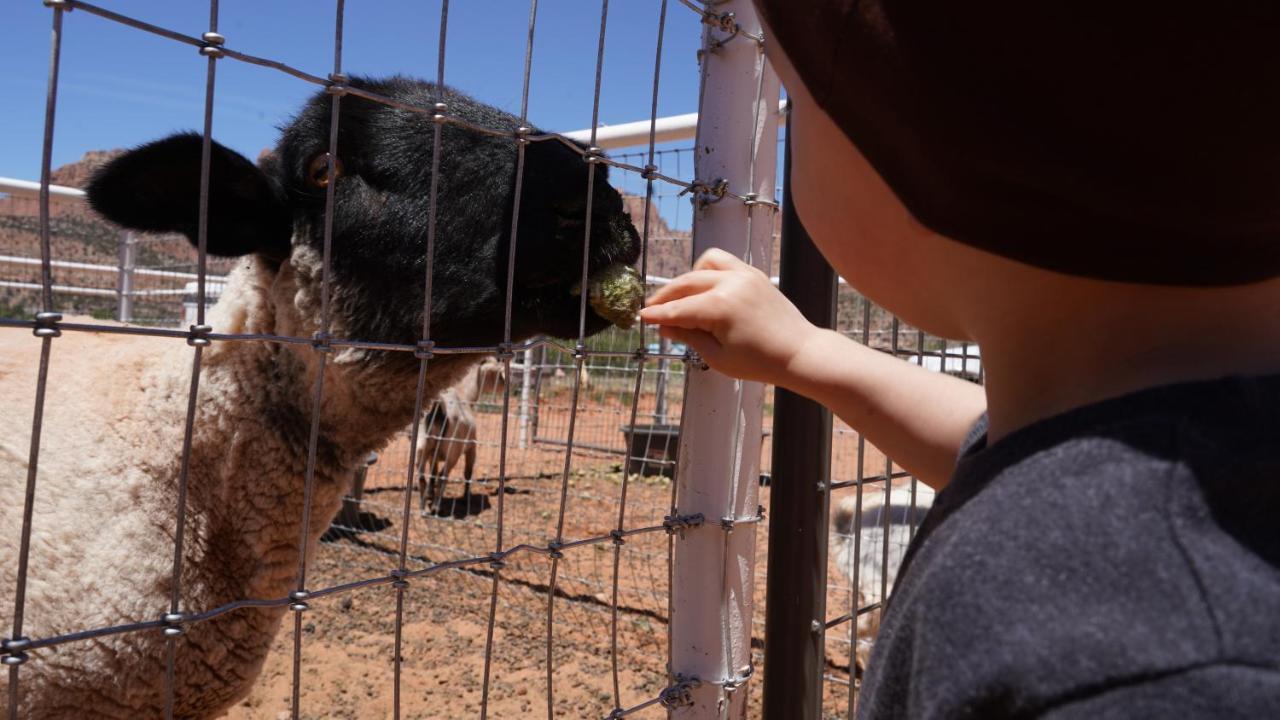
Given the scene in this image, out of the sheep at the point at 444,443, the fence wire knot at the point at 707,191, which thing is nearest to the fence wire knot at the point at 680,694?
the fence wire knot at the point at 707,191

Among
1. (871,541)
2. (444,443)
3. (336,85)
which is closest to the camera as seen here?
(336,85)

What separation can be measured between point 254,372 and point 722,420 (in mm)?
1249

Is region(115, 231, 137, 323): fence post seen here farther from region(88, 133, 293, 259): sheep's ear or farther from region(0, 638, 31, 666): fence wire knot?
region(0, 638, 31, 666): fence wire knot

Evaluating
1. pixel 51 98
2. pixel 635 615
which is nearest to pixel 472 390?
pixel 635 615

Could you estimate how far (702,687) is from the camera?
77.1 inches

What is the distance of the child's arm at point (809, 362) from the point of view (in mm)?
1246

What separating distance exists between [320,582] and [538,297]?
4713 mm

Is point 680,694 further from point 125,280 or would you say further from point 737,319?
point 125,280

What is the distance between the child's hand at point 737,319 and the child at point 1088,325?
0.58 meters

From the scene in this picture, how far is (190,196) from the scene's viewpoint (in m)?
2.00

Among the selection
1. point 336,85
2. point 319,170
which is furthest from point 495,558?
point 319,170

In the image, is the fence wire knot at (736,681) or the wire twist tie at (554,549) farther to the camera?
the fence wire knot at (736,681)

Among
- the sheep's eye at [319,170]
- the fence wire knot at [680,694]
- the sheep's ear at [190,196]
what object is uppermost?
the sheep's eye at [319,170]

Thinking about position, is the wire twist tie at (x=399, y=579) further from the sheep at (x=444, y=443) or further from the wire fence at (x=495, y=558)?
the sheep at (x=444, y=443)
